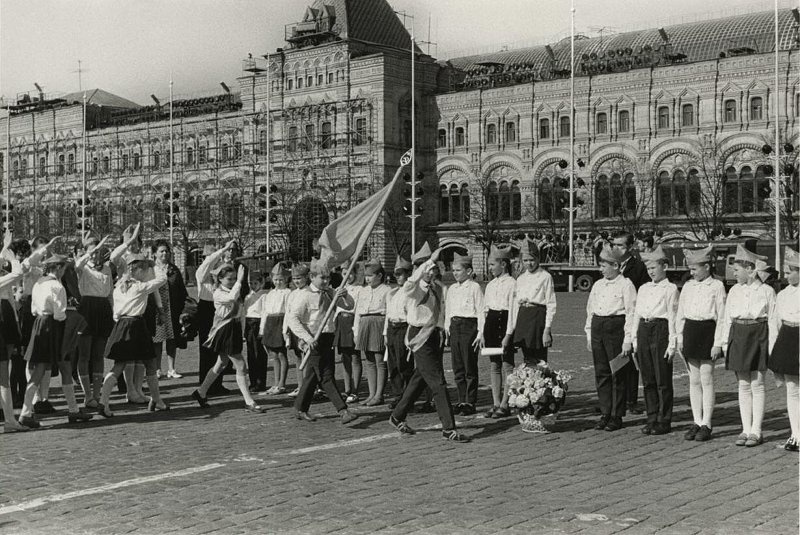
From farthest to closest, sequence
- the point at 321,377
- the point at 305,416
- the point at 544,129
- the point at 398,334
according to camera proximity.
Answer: the point at 544,129, the point at 398,334, the point at 305,416, the point at 321,377

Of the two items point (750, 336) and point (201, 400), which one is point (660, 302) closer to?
point (750, 336)

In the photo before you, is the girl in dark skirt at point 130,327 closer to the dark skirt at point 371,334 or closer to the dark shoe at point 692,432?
the dark skirt at point 371,334

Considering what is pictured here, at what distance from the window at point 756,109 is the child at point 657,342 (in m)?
46.9

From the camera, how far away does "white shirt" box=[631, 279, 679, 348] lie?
10352 mm

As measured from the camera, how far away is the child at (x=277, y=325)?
1359 cm

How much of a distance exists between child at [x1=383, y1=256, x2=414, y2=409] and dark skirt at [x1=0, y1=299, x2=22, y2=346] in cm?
393

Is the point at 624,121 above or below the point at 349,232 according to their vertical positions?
above

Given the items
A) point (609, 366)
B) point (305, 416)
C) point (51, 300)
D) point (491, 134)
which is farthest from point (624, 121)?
point (51, 300)

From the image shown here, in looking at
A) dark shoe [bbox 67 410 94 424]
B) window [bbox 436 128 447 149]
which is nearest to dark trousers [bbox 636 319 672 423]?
dark shoe [bbox 67 410 94 424]

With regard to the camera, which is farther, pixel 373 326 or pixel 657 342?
pixel 373 326

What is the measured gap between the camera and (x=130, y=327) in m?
11.6

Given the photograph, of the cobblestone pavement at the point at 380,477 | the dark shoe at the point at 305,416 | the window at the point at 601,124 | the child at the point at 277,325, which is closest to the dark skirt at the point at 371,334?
the cobblestone pavement at the point at 380,477

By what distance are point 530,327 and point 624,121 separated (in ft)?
161

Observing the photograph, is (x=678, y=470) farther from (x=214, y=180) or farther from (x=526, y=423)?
(x=214, y=180)
